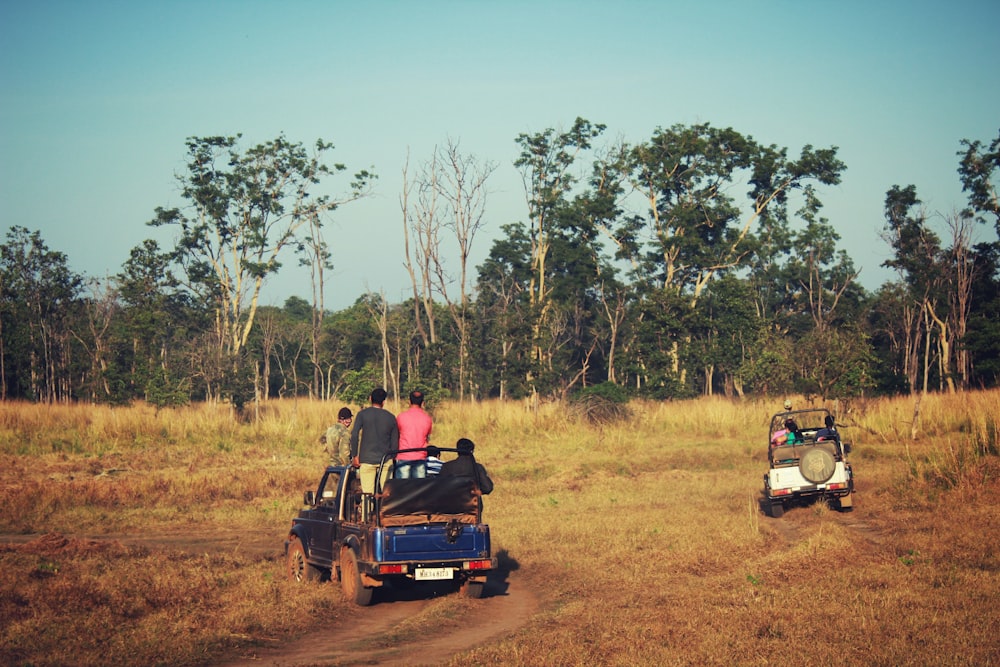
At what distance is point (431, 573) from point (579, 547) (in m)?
4.35

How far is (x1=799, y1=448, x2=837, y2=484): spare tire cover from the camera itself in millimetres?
16359

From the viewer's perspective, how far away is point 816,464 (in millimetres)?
16391

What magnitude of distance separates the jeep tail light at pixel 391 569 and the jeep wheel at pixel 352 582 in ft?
1.53

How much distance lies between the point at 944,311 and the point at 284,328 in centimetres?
3948

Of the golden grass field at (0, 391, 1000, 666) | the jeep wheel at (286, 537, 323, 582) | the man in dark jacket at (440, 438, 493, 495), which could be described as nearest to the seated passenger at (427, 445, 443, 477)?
the man in dark jacket at (440, 438, 493, 495)

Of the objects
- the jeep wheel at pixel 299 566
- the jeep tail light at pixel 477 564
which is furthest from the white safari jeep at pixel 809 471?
the jeep wheel at pixel 299 566

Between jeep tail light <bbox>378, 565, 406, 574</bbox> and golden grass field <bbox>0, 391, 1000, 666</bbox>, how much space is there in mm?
549

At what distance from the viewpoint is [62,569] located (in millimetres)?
10969

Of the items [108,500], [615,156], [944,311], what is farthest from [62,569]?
[944,311]

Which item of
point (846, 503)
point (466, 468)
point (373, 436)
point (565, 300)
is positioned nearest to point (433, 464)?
point (466, 468)

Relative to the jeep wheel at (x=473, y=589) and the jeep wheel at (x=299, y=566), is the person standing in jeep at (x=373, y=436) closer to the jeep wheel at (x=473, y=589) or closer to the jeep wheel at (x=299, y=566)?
the jeep wheel at (x=299, y=566)

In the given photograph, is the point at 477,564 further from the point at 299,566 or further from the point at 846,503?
the point at 846,503

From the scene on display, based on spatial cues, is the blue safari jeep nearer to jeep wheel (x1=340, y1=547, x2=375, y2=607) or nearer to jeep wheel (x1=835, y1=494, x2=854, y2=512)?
jeep wheel (x1=340, y1=547, x2=375, y2=607)

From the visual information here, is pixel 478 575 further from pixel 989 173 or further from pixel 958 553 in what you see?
pixel 989 173
